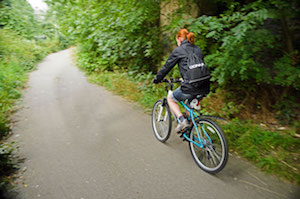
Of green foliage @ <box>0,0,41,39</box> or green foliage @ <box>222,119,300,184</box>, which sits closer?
green foliage @ <box>222,119,300,184</box>

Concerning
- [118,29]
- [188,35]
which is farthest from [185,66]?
[118,29]

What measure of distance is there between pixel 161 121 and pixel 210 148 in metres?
1.38

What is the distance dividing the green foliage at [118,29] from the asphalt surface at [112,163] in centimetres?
253

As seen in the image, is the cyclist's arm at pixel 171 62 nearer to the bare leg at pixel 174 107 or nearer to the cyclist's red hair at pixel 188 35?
the cyclist's red hair at pixel 188 35

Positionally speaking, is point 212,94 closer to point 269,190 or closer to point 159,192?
point 269,190

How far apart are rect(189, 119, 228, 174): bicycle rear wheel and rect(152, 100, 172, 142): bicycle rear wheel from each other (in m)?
A: 0.69

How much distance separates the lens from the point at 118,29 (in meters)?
7.19

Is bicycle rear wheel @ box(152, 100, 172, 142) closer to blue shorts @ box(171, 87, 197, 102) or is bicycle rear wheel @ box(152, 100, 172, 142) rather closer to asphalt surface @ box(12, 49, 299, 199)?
asphalt surface @ box(12, 49, 299, 199)

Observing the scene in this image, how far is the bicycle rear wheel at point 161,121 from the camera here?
3.92 meters

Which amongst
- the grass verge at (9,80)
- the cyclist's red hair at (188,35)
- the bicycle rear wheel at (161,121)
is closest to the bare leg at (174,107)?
the bicycle rear wheel at (161,121)

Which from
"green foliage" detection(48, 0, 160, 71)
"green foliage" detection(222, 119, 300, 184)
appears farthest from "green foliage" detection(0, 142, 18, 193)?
"green foliage" detection(48, 0, 160, 71)

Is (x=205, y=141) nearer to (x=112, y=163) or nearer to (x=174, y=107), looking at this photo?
(x=174, y=107)

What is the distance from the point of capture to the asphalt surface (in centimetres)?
282

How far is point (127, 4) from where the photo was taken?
5.95 m
